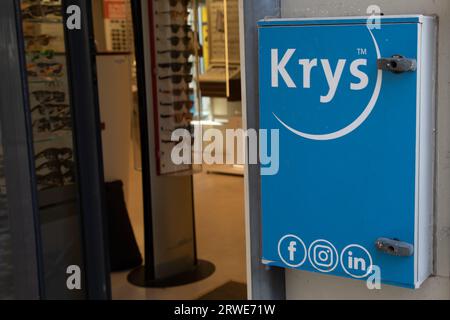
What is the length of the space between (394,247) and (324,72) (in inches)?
16.4

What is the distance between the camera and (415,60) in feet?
4.55

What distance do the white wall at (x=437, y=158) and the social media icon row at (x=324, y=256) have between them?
18cm

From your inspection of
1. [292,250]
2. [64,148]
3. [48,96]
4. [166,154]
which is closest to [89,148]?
[64,148]

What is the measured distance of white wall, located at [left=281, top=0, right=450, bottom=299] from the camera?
4.91ft

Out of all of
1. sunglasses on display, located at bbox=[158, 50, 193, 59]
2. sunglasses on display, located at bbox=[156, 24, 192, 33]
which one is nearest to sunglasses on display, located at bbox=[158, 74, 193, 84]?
sunglasses on display, located at bbox=[158, 50, 193, 59]

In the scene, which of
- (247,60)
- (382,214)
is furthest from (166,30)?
(382,214)

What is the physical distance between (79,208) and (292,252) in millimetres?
1731

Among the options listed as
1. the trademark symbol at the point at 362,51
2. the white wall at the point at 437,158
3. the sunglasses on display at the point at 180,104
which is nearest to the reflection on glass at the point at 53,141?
the sunglasses on display at the point at 180,104

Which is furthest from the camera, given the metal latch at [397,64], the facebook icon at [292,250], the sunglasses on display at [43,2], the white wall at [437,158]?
the sunglasses on display at [43,2]

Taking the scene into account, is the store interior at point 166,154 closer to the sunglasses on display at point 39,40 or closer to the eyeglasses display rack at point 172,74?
the eyeglasses display rack at point 172,74

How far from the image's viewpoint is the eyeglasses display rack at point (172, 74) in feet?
14.3

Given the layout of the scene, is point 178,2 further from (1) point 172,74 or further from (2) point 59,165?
(2) point 59,165

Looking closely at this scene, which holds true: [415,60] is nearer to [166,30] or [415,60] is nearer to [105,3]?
[166,30]

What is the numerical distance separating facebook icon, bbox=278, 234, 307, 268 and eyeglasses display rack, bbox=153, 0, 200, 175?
2.78 m
